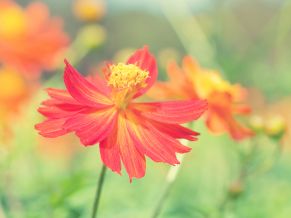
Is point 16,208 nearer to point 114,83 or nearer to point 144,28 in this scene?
point 114,83

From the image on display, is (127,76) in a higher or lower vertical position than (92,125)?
higher

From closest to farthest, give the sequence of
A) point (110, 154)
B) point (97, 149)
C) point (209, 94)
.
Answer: point (110, 154), point (209, 94), point (97, 149)

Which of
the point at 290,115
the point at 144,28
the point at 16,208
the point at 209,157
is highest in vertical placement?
the point at 144,28

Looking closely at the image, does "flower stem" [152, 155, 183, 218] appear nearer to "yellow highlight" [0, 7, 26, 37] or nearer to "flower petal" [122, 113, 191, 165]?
"flower petal" [122, 113, 191, 165]

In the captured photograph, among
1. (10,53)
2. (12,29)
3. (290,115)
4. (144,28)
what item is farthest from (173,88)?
(144,28)

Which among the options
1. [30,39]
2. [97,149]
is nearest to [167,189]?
[30,39]

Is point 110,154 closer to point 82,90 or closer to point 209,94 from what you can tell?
point 82,90

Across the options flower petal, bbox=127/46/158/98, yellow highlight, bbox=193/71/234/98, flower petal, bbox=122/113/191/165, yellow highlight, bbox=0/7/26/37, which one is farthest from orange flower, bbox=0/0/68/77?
flower petal, bbox=122/113/191/165
